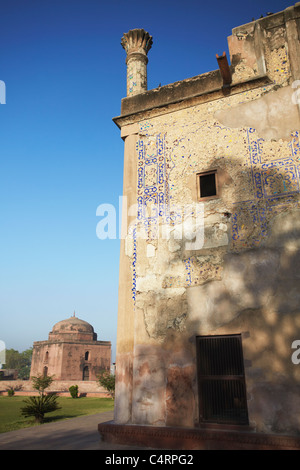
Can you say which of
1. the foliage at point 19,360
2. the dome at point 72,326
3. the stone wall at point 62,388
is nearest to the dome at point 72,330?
the dome at point 72,326

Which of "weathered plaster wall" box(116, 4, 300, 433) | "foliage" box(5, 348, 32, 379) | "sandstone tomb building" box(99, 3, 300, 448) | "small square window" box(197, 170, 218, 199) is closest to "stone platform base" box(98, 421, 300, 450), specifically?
"sandstone tomb building" box(99, 3, 300, 448)

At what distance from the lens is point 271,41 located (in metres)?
6.89

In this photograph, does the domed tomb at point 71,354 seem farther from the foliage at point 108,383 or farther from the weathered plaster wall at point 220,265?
the weathered plaster wall at point 220,265

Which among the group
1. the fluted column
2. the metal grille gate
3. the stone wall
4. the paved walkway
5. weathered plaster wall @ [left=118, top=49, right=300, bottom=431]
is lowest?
the stone wall

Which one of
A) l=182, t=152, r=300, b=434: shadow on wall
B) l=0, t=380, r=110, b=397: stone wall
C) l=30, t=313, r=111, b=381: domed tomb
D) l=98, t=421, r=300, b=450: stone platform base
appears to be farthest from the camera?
l=30, t=313, r=111, b=381: domed tomb

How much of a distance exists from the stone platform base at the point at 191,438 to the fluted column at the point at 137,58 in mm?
6861

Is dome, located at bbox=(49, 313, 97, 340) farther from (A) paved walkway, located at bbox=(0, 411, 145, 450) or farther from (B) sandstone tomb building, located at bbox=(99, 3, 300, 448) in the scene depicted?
(B) sandstone tomb building, located at bbox=(99, 3, 300, 448)

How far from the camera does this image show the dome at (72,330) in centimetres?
3688

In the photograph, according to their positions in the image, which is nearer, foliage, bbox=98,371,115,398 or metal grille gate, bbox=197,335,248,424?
metal grille gate, bbox=197,335,248,424

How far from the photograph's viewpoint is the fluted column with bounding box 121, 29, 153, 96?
8.20 m

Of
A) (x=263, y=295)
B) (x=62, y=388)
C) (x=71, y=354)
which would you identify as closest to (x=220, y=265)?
(x=263, y=295)

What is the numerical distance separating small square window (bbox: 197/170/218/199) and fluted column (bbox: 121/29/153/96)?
2.89 metres

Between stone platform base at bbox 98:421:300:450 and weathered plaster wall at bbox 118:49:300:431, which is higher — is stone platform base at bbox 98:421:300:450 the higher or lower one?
the lower one
